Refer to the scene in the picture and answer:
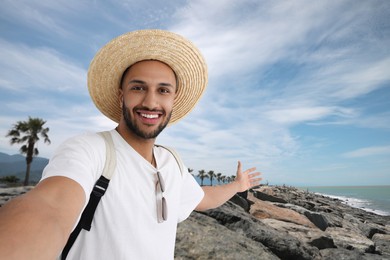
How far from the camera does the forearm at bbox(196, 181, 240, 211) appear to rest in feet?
11.4

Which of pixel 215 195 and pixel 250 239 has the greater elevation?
pixel 215 195

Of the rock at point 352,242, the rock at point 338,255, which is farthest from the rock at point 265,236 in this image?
the rock at point 352,242

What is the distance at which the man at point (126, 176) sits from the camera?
128 cm

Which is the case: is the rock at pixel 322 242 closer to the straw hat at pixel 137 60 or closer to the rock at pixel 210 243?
the rock at pixel 210 243

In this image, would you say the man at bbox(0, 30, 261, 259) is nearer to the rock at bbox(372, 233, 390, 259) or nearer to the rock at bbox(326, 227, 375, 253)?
the rock at bbox(326, 227, 375, 253)

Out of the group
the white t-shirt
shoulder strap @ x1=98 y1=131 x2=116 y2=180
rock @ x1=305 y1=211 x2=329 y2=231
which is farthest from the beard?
rock @ x1=305 y1=211 x2=329 y2=231

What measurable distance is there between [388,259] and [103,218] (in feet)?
30.9

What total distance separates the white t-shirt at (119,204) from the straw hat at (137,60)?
843 mm

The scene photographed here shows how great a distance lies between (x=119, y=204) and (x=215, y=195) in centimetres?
195

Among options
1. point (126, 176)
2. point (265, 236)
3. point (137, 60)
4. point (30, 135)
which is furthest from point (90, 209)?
point (30, 135)

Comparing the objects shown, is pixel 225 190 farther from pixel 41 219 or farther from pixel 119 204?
pixel 41 219

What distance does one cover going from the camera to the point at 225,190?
12.7 feet

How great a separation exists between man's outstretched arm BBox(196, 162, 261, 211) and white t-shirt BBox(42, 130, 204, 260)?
1.18m

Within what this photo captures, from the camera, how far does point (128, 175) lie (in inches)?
82.6
